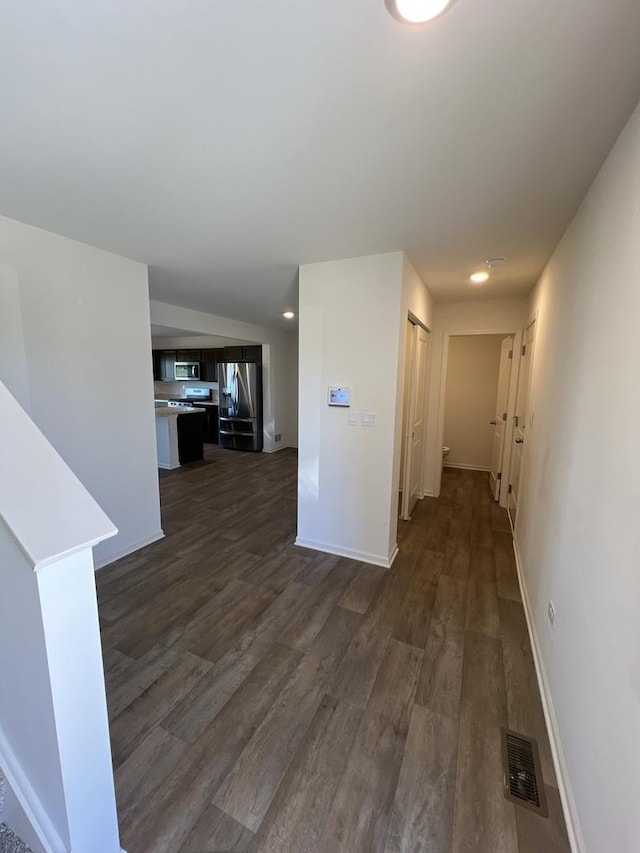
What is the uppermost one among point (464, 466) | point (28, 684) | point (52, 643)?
point (52, 643)

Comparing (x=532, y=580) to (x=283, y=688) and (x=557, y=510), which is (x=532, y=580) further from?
(x=283, y=688)

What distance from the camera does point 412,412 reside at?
3.66 meters

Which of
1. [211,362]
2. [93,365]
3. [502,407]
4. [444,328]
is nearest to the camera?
[93,365]

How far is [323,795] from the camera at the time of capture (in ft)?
4.25

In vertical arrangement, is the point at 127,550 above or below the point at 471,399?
below

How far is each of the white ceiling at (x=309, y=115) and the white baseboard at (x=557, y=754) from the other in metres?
2.37

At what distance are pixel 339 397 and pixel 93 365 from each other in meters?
1.91

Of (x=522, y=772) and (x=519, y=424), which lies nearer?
(x=522, y=772)

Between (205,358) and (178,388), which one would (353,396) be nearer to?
(205,358)

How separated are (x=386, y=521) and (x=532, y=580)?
3.36ft

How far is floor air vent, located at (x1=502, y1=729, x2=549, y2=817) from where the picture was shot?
1.29 m

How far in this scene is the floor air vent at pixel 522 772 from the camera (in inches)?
50.9

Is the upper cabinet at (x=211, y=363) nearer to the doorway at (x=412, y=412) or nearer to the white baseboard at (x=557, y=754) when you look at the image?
the doorway at (x=412, y=412)

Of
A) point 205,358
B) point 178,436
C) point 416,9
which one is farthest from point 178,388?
point 416,9
